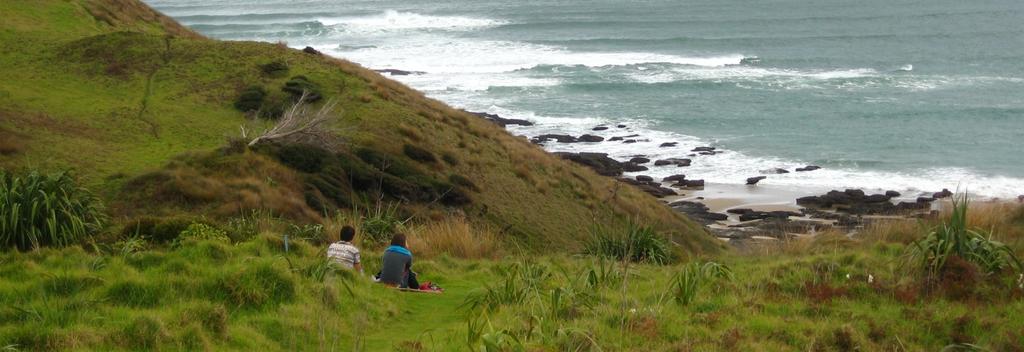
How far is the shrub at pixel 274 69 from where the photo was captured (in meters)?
29.5

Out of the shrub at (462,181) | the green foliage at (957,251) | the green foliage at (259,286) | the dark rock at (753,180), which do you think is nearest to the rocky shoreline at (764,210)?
the dark rock at (753,180)

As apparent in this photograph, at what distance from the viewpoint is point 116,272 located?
414 inches

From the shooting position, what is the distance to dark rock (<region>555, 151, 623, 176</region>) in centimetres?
4125

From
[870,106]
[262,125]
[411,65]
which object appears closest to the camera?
[262,125]

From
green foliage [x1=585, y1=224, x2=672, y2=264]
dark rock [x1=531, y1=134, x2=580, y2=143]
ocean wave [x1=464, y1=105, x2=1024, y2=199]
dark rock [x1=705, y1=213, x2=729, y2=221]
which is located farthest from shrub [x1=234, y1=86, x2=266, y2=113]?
dark rock [x1=531, y1=134, x2=580, y2=143]

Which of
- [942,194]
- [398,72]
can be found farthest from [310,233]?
[398,72]

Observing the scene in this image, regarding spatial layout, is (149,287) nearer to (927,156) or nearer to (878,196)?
(878,196)

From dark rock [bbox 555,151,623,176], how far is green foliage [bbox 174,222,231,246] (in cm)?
2760

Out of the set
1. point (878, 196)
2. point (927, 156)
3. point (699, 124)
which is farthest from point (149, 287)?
point (699, 124)

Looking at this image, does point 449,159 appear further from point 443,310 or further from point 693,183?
point 693,183

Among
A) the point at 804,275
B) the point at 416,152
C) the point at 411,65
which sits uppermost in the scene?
the point at 804,275

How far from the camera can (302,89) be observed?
27875mm

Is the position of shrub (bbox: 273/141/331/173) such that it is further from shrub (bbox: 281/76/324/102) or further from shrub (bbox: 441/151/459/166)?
shrub (bbox: 281/76/324/102)

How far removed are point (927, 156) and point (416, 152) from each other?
26115mm
